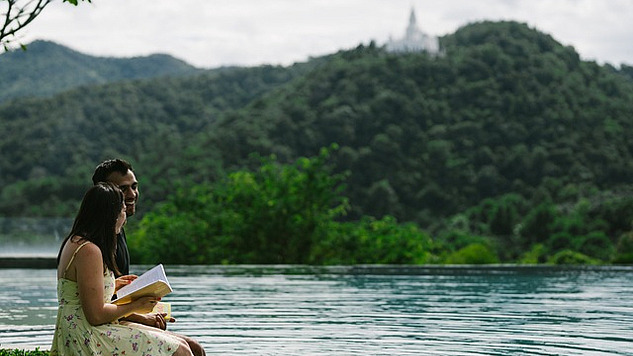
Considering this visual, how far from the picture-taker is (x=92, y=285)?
11.9 feet

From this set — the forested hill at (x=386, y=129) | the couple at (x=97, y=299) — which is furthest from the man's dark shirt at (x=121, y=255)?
the forested hill at (x=386, y=129)

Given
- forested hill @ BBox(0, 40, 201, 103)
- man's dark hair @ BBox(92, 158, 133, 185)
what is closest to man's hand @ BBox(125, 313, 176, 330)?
man's dark hair @ BBox(92, 158, 133, 185)

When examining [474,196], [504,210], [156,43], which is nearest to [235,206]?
[504,210]

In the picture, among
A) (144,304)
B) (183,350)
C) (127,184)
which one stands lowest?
(183,350)

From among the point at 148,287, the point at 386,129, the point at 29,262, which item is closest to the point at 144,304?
the point at 148,287

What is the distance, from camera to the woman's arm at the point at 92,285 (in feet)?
11.9

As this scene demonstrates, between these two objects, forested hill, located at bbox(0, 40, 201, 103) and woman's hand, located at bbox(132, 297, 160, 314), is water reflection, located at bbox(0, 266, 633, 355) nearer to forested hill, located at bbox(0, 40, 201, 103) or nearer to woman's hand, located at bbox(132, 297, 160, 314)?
woman's hand, located at bbox(132, 297, 160, 314)

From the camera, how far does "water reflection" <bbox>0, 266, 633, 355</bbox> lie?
6.76 m

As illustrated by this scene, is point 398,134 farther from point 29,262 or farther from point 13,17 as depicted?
point 13,17

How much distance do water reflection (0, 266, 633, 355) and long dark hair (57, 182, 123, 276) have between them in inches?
105

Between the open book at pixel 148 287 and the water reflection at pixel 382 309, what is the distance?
2554 mm

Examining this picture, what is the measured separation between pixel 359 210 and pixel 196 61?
41124mm

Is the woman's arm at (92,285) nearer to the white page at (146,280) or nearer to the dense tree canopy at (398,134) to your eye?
the white page at (146,280)

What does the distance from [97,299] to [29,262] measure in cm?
1247
